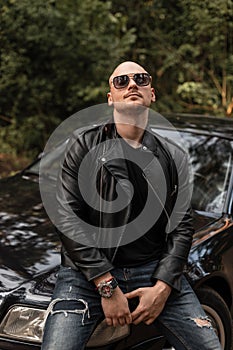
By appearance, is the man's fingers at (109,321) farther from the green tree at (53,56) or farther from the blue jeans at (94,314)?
the green tree at (53,56)

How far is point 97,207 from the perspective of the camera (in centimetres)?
244

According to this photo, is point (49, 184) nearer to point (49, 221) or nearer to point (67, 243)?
point (49, 221)

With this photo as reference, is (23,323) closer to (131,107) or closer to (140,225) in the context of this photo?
(140,225)

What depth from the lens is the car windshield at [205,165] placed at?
3.85 metres

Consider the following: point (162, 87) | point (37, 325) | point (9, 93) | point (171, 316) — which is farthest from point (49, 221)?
point (162, 87)

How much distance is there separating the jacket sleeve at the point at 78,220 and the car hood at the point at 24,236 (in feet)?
1.31

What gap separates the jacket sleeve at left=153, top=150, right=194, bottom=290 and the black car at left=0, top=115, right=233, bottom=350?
0.38 m

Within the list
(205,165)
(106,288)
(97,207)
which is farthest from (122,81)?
(205,165)

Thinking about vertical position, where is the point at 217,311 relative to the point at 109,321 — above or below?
below

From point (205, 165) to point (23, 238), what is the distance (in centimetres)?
159

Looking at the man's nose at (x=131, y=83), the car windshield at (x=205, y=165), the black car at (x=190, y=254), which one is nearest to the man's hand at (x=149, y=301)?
the black car at (x=190, y=254)

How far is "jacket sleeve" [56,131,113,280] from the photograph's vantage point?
2338 mm

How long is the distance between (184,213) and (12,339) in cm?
102

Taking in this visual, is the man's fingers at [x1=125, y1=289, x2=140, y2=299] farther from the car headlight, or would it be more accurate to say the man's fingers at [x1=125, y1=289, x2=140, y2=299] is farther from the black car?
the car headlight
